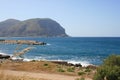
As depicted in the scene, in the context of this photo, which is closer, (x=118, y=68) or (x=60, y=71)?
(x=118, y=68)

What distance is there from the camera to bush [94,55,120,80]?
583 inches

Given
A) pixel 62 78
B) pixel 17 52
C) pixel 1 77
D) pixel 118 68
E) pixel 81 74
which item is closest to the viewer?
pixel 17 52

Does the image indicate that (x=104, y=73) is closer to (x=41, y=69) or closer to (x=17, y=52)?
(x=17, y=52)

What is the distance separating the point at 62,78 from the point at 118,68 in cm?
707

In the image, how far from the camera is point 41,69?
26.8m

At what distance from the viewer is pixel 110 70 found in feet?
48.7

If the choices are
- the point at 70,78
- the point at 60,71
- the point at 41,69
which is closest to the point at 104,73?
the point at 70,78

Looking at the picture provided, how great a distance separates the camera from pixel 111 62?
607 inches

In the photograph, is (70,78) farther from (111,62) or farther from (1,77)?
(1,77)

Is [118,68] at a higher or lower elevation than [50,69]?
higher

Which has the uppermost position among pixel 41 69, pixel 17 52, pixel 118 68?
pixel 17 52

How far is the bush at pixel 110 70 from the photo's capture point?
14.8 metres

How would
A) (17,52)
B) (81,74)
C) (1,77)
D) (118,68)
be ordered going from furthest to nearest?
(81,74), (118,68), (1,77), (17,52)

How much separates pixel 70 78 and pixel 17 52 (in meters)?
15.1
